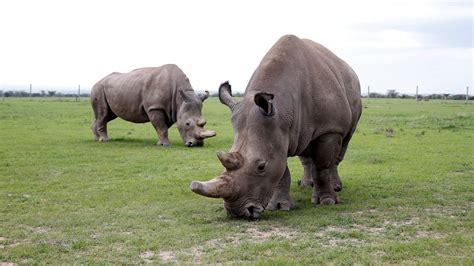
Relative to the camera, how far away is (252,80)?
831 cm

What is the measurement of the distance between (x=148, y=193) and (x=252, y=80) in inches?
106

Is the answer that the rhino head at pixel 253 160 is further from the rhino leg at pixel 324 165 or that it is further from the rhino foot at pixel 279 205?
the rhino leg at pixel 324 165

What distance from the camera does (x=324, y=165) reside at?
861 centimetres

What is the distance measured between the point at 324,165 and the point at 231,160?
200cm

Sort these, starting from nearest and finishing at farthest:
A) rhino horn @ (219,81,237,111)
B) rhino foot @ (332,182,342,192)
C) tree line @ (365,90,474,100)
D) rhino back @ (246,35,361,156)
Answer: rhino back @ (246,35,361,156), rhino horn @ (219,81,237,111), rhino foot @ (332,182,342,192), tree line @ (365,90,474,100)

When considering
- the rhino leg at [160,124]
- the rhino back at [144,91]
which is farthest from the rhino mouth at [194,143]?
the rhino back at [144,91]

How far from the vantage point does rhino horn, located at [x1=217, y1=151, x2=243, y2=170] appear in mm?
7043

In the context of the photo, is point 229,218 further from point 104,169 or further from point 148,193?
point 104,169

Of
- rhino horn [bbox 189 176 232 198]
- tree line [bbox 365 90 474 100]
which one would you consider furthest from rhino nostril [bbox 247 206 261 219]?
tree line [bbox 365 90 474 100]

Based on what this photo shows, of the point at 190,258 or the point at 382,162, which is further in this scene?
the point at 382,162

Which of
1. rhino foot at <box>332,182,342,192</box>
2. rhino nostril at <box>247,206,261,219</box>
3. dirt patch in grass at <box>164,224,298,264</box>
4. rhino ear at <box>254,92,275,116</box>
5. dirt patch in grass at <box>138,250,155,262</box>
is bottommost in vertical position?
dirt patch in grass at <box>138,250,155,262</box>

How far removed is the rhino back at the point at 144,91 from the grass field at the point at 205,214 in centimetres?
222

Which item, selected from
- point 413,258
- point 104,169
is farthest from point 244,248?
point 104,169

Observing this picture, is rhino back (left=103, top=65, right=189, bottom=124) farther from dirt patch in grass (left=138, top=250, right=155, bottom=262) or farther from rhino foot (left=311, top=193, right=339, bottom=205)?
dirt patch in grass (left=138, top=250, right=155, bottom=262)
